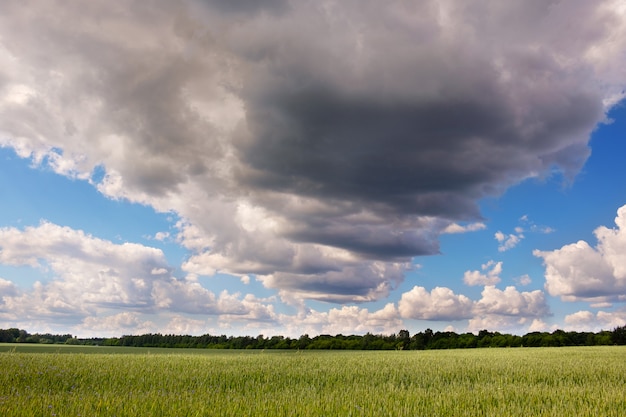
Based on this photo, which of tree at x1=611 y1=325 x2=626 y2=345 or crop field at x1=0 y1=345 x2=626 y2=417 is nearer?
crop field at x1=0 y1=345 x2=626 y2=417

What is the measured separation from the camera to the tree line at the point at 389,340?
80.5m

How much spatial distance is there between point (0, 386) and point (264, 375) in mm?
7528

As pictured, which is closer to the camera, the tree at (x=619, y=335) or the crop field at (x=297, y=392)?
the crop field at (x=297, y=392)

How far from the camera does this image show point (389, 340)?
322 feet

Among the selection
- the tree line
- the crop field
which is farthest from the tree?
the crop field

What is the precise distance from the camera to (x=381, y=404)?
30.1 ft

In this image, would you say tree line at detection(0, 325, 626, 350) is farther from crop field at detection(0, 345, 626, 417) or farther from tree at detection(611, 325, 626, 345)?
crop field at detection(0, 345, 626, 417)

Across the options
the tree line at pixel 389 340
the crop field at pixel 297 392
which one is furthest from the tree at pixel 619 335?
the crop field at pixel 297 392

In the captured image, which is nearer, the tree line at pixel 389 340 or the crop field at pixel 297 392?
the crop field at pixel 297 392

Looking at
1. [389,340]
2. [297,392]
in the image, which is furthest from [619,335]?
[297,392]

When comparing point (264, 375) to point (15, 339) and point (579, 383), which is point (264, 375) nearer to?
point (579, 383)

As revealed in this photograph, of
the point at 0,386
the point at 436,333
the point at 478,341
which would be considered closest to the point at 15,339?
the point at 436,333

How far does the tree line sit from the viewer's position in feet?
264

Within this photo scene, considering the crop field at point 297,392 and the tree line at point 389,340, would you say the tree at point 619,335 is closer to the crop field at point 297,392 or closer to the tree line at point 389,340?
the tree line at point 389,340
